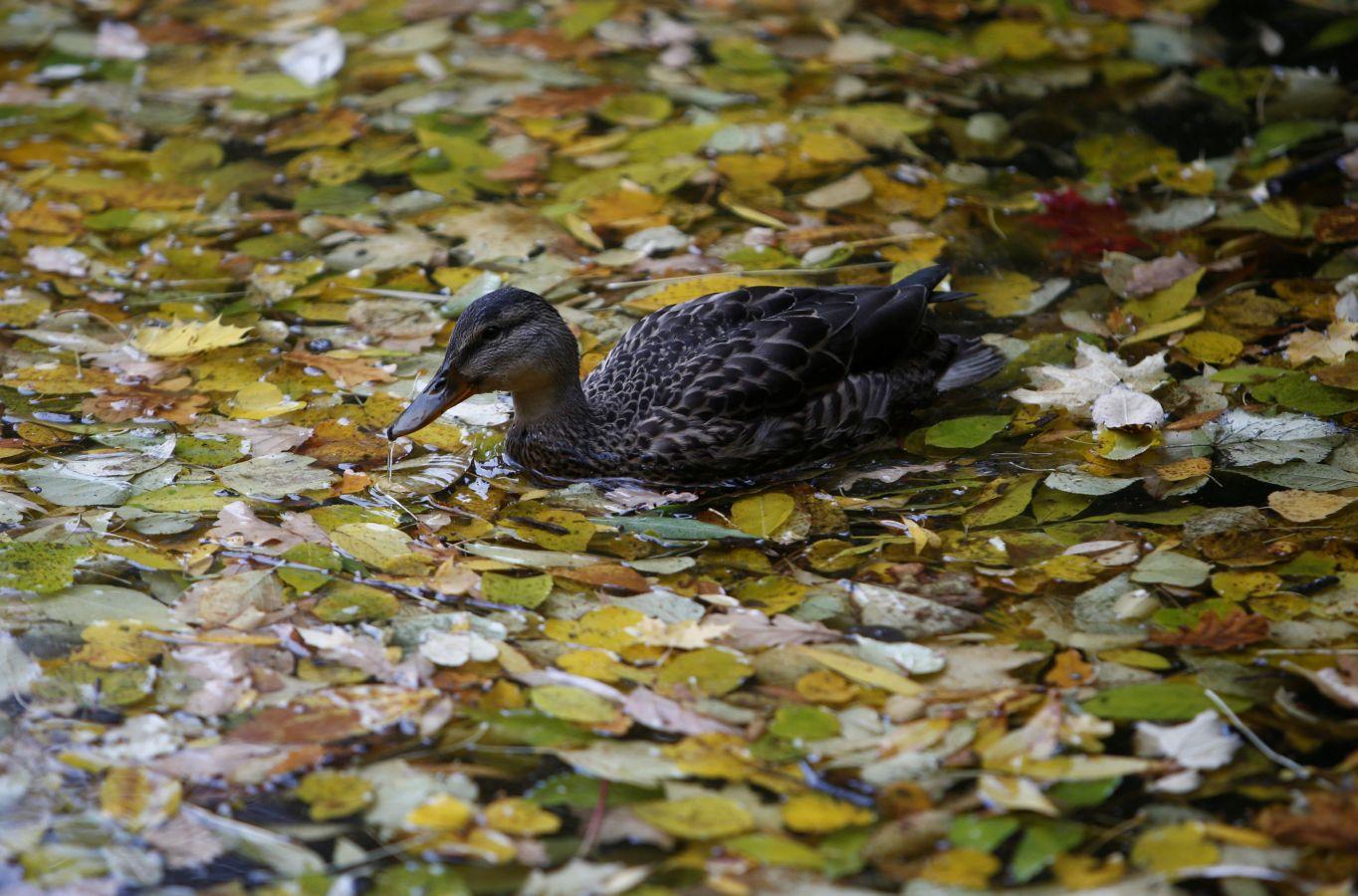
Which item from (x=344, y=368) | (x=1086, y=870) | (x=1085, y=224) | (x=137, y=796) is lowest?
(x=1086, y=870)

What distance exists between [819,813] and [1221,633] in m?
1.48

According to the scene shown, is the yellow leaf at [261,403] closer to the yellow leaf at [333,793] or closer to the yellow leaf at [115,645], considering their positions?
the yellow leaf at [115,645]

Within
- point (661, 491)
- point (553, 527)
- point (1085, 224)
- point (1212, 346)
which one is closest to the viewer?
point (553, 527)

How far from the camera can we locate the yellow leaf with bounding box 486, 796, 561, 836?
382 cm

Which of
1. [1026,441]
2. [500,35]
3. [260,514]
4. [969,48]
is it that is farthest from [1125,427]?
[500,35]

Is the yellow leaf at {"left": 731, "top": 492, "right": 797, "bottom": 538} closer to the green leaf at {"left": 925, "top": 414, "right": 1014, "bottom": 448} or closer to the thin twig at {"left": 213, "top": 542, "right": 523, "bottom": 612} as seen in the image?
the green leaf at {"left": 925, "top": 414, "right": 1014, "bottom": 448}

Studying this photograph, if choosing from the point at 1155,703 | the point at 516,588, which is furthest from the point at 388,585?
the point at 1155,703

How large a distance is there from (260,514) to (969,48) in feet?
17.5

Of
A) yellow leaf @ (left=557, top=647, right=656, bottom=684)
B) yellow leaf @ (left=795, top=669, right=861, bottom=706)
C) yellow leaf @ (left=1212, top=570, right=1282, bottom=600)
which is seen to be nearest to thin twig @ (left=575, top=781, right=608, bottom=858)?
yellow leaf @ (left=557, top=647, right=656, bottom=684)

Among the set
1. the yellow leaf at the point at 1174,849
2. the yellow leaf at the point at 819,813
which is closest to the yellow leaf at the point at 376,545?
the yellow leaf at the point at 819,813

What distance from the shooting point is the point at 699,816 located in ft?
12.6

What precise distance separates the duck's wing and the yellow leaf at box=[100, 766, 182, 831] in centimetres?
229

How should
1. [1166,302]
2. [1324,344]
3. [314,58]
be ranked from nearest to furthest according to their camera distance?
[1324,344], [1166,302], [314,58]

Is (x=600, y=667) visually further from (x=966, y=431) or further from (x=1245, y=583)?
(x=1245, y=583)
